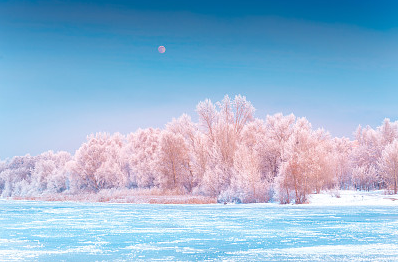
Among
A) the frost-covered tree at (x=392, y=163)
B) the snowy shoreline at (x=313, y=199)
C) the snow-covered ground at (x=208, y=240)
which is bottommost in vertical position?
the snow-covered ground at (x=208, y=240)

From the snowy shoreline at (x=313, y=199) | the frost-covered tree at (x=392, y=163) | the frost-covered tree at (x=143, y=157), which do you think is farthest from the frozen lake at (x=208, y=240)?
the frost-covered tree at (x=143, y=157)

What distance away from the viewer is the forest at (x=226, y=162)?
127 ft

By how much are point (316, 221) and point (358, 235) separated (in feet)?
17.9

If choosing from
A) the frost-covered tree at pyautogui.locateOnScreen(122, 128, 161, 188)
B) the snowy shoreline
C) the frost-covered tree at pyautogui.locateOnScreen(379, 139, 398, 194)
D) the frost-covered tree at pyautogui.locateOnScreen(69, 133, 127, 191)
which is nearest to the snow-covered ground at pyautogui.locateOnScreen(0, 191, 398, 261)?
the snowy shoreline

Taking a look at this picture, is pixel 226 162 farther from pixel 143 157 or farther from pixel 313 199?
pixel 143 157

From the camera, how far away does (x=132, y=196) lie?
47.8 meters

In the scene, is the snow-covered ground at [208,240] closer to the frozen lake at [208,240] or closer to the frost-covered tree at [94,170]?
the frozen lake at [208,240]

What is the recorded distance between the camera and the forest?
38.8 meters

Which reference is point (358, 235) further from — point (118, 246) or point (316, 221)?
point (118, 246)

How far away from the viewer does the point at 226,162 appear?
4566cm

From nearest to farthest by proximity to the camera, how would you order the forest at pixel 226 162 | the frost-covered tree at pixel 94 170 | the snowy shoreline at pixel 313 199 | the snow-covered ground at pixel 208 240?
the snow-covered ground at pixel 208 240 < the snowy shoreline at pixel 313 199 < the forest at pixel 226 162 < the frost-covered tree at pixel 94 170

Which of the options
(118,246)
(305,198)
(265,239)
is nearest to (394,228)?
(265,239)

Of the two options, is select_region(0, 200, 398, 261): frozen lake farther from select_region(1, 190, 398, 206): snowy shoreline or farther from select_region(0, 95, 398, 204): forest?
select_region(0, 95, 398, 204): forest

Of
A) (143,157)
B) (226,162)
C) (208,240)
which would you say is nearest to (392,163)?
(226,162)
